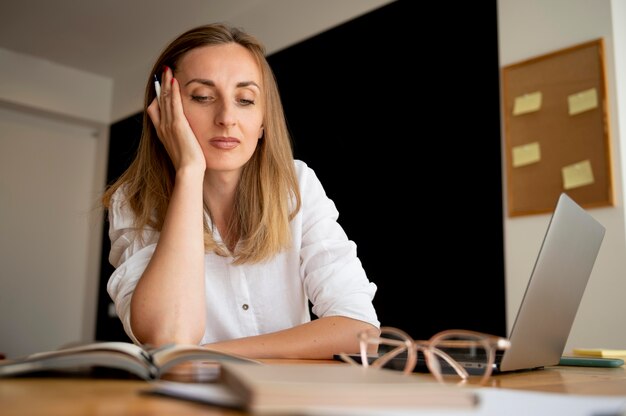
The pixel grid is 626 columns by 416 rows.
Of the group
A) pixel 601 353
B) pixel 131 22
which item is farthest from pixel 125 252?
pixel 131 22

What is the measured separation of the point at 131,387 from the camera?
591mm

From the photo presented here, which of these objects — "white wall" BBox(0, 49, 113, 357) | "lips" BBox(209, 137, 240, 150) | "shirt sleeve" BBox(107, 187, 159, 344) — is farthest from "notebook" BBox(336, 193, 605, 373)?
"white wall" BBox(0, 49, 113, 357)

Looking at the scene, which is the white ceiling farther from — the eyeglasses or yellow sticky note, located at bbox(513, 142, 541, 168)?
the eyeglasses

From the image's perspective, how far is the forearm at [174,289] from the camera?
1.19 metres

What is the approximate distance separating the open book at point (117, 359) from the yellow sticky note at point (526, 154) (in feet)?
7.07

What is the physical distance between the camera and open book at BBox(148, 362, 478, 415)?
0.42 m

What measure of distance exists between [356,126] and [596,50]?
135cm

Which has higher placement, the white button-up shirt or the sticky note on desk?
the white button-up shirt

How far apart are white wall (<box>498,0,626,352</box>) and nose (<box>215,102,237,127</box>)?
1535 millimetres

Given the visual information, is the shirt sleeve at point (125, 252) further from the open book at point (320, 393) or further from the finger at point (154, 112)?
the open book at point (320, 393)

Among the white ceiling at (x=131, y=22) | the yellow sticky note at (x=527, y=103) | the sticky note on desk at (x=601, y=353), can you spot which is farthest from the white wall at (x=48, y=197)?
the sticky note on desk at (x=601, y=353)

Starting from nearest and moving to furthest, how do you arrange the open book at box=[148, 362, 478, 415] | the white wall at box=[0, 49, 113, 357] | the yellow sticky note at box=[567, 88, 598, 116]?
the open book at box=[148, 362, 478, 415] → the yellow sticky note at box=[567, 88, 598, 116] → the white wall at box=[0, 49, 113, 357]

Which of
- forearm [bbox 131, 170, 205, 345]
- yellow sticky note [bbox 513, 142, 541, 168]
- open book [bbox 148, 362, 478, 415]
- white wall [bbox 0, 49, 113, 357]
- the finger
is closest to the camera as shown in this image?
open book [bbox 148, 362, 478, 415]

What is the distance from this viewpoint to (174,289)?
3.96ft
